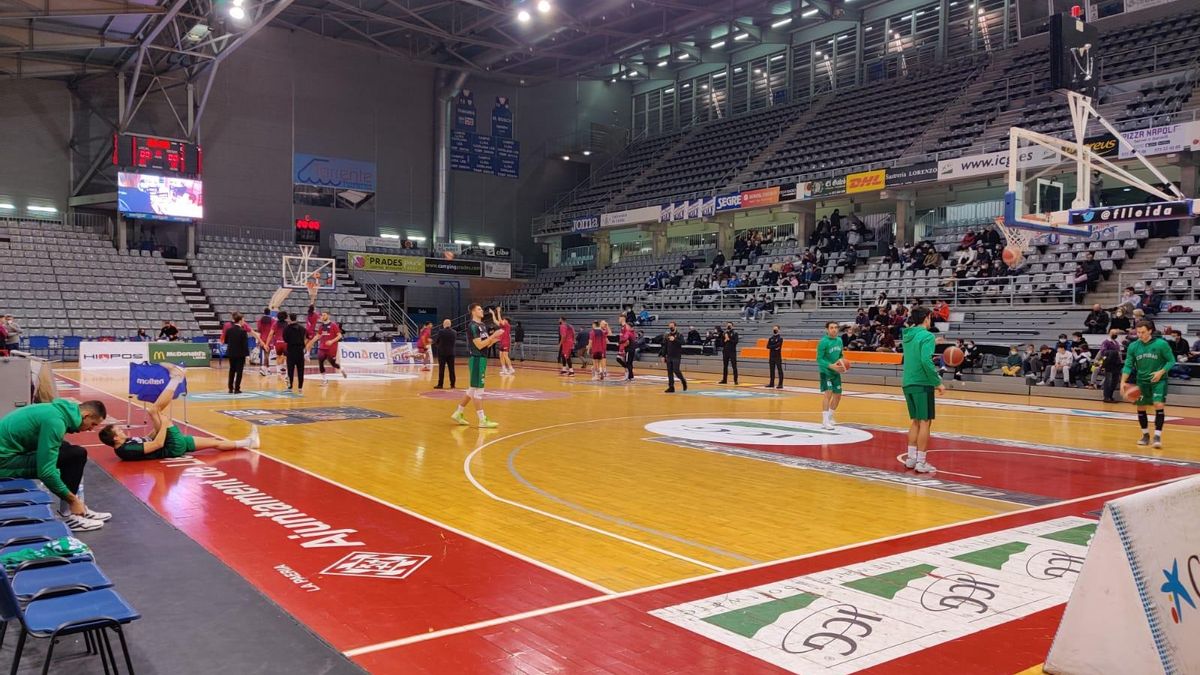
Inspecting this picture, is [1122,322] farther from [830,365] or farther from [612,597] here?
[612,597]

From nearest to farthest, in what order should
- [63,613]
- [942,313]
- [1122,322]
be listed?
[63,613] < [1122,322] < [942,313]

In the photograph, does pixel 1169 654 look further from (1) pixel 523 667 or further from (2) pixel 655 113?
(2) pixel 655 113

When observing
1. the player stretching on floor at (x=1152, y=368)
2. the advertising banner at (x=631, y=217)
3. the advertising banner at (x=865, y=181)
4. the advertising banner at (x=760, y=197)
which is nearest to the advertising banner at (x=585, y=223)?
the advertising banner at (x=631, y=217)

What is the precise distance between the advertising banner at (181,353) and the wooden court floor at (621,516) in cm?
1276

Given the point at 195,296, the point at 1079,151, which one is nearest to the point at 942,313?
the point at 1079,151

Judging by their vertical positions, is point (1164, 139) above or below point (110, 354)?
above

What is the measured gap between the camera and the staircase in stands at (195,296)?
32.7 meters

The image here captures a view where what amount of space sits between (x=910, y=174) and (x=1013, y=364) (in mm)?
9724

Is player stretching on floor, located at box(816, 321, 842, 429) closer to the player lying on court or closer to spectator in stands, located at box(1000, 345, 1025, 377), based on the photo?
the player lying on court

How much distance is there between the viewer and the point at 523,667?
3.89m

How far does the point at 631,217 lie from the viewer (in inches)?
1563

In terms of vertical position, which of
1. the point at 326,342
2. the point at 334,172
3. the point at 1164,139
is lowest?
→ the point at 326,342

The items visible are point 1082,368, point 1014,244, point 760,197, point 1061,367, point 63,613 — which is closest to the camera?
point 63,613

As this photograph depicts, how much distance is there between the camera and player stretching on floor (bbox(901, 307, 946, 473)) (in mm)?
9008
